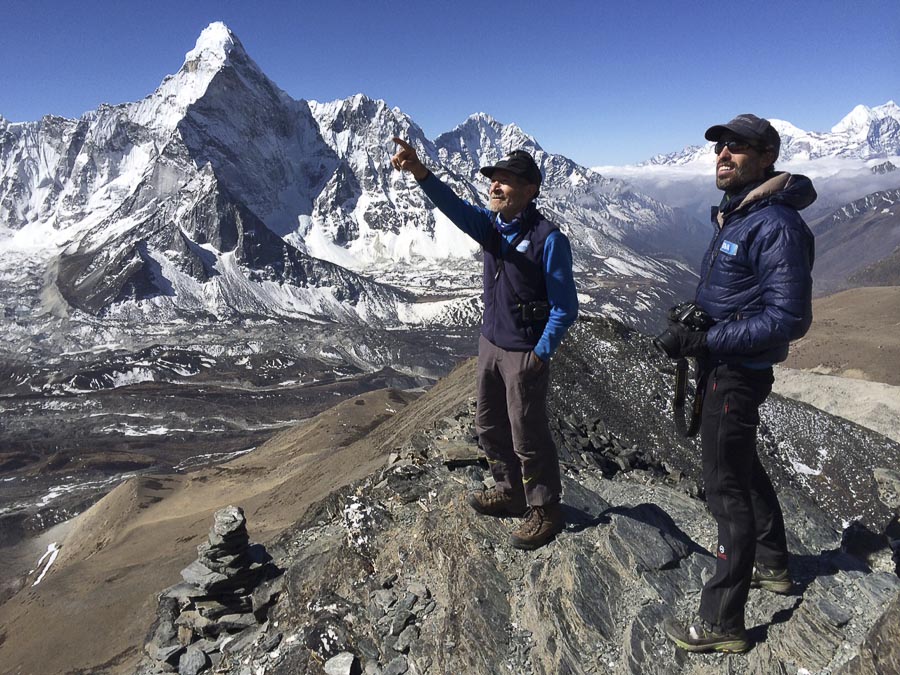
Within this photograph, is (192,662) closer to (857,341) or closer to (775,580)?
(775,580)

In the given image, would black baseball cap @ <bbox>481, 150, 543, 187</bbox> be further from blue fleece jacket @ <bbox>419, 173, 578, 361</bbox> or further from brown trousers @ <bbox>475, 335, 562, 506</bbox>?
brown trousers @ <bbox>475, 335, 562, 506</bbox>

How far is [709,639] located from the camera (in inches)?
196

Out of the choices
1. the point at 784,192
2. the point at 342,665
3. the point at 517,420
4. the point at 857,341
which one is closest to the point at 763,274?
the point at 784,192

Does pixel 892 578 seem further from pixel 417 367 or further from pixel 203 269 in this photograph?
pixel 203 269

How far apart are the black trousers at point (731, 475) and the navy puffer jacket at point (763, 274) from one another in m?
0.22

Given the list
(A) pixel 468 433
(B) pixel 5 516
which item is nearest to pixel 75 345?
(B) pixel 5 516

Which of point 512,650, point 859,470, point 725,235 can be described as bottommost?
point 859,470

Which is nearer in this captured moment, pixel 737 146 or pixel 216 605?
pixel 737 146

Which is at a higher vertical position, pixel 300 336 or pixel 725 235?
pixel 725 235

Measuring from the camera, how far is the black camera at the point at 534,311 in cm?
571

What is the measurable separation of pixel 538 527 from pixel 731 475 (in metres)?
2.49

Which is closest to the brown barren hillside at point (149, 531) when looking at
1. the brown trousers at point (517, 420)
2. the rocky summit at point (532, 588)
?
the rocky summit at point (532, 588)

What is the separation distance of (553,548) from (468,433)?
400cm

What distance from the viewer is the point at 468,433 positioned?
10.6 metres
